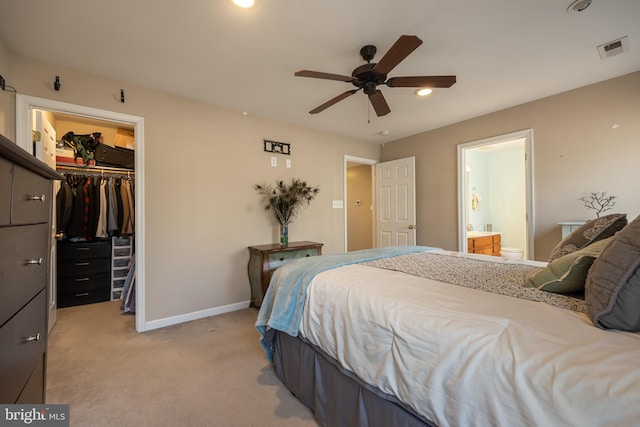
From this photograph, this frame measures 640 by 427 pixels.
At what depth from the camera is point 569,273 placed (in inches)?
45.3

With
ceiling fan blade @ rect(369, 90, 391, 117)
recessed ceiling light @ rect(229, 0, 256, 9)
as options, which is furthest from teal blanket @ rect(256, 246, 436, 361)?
recessed ceiling light @ rect(229, 0, 256, 9)

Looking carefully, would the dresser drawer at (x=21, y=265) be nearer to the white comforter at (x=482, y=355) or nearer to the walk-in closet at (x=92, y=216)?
the white comforter at (x=482, y=355)

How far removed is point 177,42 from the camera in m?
2.00

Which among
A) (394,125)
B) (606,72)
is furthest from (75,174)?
(606,72)

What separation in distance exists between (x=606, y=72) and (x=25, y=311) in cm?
443

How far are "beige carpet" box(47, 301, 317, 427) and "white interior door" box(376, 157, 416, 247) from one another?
275 centimetres

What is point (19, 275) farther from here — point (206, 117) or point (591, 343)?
point (206, 117)

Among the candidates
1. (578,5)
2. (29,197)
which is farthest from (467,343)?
(578,5)

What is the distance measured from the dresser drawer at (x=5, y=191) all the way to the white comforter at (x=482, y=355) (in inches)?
50.0

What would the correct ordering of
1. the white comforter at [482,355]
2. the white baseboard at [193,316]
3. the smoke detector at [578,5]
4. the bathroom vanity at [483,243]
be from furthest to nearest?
the bathroom vanity at [483,243] → the white baseboard at [193,316] → the smoke detector at [578,5] → the white comforter at [482,355]

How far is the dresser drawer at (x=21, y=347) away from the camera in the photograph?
2.65 feet

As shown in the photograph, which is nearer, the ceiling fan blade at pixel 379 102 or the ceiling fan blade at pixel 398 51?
the ceiling fan blade at pixel 398 51

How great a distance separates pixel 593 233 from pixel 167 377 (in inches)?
115

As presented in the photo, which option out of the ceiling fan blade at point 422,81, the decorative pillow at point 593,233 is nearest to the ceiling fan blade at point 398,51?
the ceiling fan blade at point 422,81
